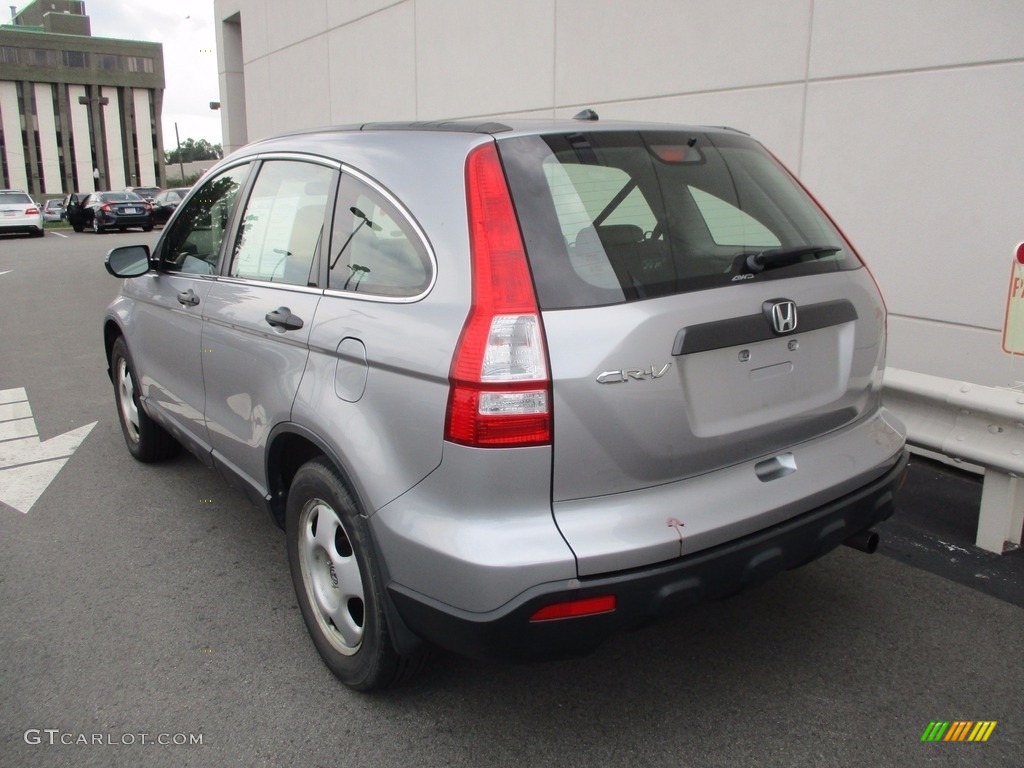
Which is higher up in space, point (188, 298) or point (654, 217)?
point (654, 217)

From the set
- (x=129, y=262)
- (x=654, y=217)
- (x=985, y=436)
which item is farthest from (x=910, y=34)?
(x=129, y=262)

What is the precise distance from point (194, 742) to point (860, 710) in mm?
2113

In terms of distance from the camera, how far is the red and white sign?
3859mm

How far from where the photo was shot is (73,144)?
90062mm

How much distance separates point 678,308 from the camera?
236 centimetres

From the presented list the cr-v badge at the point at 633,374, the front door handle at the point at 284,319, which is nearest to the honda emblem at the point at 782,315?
the cr-v badge at the point at 633,374

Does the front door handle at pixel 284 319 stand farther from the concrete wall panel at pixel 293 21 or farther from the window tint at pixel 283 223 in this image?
the concrete wall panel at pixel 293 21

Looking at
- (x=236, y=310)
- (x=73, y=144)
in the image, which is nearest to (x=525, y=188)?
(x=236, y=310)

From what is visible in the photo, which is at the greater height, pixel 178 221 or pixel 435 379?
pixel 178 221

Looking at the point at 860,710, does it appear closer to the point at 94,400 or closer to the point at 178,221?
the point at 178,221

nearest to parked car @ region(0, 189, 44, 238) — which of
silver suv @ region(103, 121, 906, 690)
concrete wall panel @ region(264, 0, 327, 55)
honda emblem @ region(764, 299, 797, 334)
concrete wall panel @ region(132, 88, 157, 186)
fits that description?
concrete wall panel @ region(264, 0, 327, 55)

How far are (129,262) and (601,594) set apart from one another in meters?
3.31

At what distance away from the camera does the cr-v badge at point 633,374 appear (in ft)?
7.31

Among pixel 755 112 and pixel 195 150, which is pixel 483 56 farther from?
pixel 195 150
